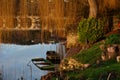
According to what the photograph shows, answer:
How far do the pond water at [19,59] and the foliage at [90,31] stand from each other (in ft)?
9.39

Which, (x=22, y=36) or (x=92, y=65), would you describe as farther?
(x=22, y=36)

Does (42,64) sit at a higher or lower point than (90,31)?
lower

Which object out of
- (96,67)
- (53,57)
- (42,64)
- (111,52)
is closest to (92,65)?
(96,67)

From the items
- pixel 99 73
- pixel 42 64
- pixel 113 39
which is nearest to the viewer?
pixel 99 73

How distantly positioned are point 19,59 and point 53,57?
1.99 m

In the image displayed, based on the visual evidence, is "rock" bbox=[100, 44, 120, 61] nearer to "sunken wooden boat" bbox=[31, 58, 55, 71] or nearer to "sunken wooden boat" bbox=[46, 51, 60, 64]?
"sunken wooden boat" bbox=[31, 58, 55, 71]

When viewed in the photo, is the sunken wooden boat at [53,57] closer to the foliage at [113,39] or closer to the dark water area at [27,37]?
the dark water area at [27,37]

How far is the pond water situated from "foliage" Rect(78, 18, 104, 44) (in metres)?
2.86

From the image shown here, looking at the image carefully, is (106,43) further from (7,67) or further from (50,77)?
(7,67)

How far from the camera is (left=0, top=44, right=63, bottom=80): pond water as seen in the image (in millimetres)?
30922

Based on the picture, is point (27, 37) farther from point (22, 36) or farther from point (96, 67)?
point (96, 67)

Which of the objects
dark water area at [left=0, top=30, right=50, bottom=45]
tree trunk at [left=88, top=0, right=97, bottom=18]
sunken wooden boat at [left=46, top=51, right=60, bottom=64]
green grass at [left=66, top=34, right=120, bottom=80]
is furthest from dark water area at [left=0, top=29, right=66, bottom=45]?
green grass at [left=66, top=34, right=120, bottom=80]

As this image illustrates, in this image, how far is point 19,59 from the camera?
3566 centimetres

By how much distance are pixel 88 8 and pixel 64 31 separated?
183cm
